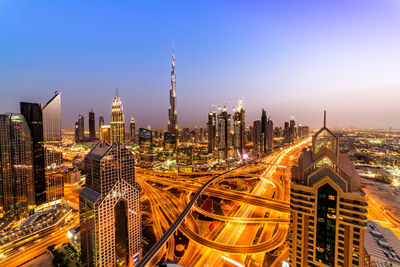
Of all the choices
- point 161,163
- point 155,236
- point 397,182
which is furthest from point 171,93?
point 397,182

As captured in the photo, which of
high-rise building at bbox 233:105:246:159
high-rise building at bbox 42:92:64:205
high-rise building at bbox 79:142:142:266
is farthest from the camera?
high-rise building at bbox 233:105:246:159

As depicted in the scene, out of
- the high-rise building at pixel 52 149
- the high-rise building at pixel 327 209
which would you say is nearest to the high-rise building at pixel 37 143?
the high-rise building at pixel 52 149

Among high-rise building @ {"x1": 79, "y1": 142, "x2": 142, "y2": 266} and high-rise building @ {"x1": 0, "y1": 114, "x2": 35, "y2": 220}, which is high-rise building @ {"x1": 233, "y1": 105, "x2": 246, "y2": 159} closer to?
high-rise building @ {"x1": 79, "y1": 142, "x2": 142, "y2": 266}

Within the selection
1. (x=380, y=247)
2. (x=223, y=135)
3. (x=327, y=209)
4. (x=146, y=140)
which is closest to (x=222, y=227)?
(x=327, y=209)

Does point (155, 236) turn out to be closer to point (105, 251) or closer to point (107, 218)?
point (105, 251)

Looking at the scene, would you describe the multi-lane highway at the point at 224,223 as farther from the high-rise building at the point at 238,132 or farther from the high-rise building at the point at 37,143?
the high-rise building at the point at 238,132

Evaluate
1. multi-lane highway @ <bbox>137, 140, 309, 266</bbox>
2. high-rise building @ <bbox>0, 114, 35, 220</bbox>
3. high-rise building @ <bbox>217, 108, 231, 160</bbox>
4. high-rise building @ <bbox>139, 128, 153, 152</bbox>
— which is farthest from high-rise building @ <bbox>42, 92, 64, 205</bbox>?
high-rise building @ <bbox>217, 108, 231, 160</bbox>
